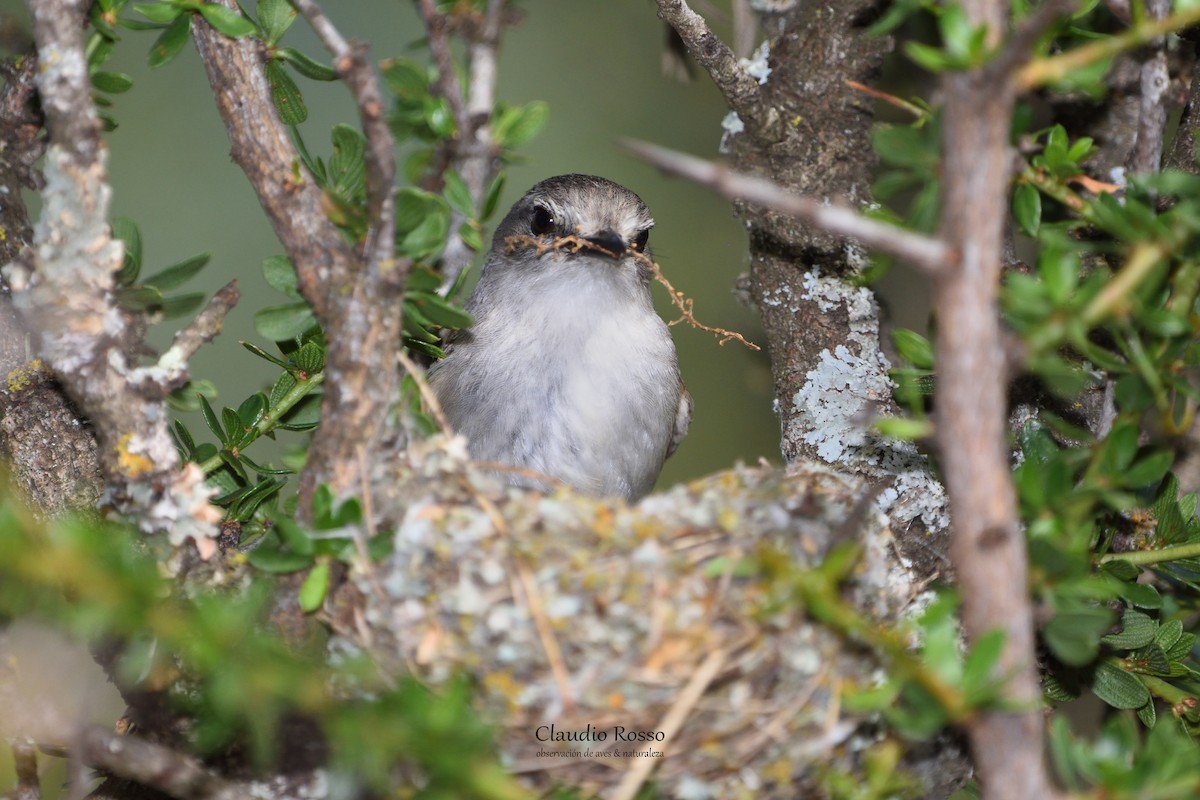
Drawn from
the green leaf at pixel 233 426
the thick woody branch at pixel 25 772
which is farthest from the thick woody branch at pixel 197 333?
the thick woody branch at pixel 25 772

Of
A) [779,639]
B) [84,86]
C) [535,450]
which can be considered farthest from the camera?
[535,450]

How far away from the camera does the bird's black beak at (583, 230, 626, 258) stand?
291cm

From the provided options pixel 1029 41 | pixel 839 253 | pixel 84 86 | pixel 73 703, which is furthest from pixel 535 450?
pixel 1029 41

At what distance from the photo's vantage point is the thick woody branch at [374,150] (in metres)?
1.74

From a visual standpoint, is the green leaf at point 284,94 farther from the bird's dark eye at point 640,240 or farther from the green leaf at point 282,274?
the bird's dark eye at point 640,240

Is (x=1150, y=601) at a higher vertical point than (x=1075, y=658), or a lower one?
higher

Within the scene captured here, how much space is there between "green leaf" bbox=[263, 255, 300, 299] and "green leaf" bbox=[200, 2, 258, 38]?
0.44 metres

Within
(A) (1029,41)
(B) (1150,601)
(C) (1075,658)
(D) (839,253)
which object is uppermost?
(D) (839,253)

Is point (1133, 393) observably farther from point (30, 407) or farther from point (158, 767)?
point (30, 407)

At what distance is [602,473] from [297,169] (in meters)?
1.19

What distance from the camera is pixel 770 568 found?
5.03 ft

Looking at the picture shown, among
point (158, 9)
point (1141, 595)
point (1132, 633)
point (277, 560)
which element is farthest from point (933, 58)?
point (158, 9)

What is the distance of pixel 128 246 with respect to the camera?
2.13 m

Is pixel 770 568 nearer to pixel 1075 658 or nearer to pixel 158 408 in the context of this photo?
pixel 1075 658
